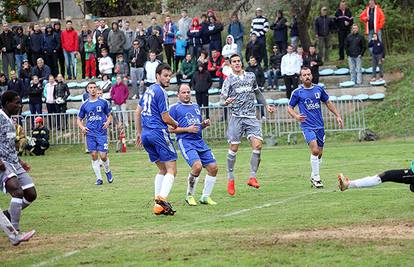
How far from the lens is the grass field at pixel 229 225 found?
1030 cm

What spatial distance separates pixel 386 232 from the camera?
453 inches

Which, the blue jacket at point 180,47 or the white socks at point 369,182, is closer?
the white socks at point 369,182

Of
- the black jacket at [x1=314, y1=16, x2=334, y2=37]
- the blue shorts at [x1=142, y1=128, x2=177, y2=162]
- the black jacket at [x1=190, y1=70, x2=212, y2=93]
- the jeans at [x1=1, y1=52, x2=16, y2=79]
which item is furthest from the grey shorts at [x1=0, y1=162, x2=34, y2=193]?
the jeans at [x1=1, y1=52, x2=16, y2=79]

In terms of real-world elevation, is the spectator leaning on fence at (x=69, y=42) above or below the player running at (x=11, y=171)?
above

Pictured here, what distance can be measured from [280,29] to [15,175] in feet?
76.9

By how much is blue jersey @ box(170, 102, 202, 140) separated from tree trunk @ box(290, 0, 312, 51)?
21.8 meters

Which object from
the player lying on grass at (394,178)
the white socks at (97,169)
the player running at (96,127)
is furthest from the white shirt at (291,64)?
the player lying on grass at (394,178)

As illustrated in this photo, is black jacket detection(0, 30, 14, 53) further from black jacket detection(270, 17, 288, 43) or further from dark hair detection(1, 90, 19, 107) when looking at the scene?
dark hair detection(1, 90, 19, 107)

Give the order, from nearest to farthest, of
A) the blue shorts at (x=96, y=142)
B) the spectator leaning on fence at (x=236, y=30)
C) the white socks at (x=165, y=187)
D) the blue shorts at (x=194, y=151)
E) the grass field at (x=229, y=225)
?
the grass field at (x=229, y=225), the white socks at (x=165, y=187), the blue shorts at (x=194, y=151), the blue shorts at (x=96, y=142), the spectator leaning on fence at (x=236, y=30)

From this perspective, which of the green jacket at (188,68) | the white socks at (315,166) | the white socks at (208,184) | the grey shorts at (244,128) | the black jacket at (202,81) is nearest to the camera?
the white socks at (208,184)

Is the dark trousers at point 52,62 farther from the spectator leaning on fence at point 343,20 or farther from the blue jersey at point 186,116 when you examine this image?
the blue jersey at point 186,116

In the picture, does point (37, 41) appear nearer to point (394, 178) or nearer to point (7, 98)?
point (7, 98)

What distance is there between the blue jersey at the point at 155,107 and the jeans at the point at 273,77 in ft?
67.9

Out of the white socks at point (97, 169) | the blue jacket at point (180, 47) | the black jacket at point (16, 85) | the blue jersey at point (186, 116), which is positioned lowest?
the white socks at point (97, 169)
